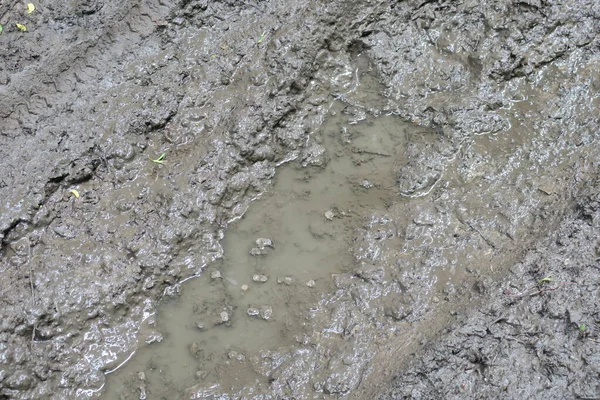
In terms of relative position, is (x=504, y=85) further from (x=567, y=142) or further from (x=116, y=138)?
(x=116, y=138)

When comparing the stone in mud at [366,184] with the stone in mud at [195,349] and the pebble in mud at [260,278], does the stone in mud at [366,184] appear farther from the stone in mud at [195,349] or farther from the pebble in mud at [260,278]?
the stone in mud at [195,349]

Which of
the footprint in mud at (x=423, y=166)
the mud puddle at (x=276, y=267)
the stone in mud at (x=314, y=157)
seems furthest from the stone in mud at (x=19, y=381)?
the footprint in mud at (x=423, y=166)

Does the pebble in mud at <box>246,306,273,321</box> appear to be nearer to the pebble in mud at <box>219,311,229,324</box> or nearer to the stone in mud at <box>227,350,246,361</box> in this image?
the pebble in mud at <box>219,311,229,324</box>

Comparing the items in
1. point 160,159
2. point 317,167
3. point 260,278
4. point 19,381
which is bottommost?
point 260,278

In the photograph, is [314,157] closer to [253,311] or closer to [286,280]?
[286,280]

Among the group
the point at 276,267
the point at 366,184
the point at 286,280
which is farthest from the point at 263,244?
the point at 366,184

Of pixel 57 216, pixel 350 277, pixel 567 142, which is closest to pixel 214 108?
pixel 57 216

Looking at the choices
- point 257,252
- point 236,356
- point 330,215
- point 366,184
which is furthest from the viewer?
point 366,184
